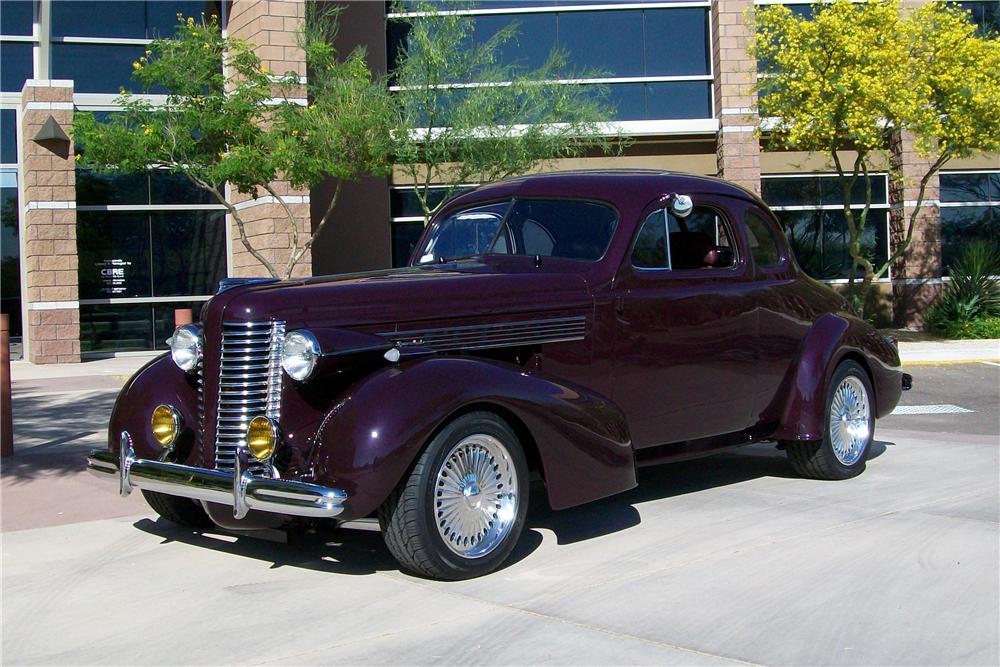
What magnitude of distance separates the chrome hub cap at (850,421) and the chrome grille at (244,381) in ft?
13.0

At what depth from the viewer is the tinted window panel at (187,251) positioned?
20.1 m

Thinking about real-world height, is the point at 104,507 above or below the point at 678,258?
below

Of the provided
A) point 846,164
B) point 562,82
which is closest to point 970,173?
point 846,164

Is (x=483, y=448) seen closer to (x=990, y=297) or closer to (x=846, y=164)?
(x=990, y=297)

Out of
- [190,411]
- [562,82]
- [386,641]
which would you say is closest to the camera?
[386,641]

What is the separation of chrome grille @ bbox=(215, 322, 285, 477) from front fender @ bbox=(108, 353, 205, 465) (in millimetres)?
287

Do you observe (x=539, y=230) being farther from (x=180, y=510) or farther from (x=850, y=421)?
(x=850, y=421)

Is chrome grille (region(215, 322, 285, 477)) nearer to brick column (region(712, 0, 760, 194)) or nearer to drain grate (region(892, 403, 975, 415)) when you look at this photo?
drain grate (region(892, 403, 975, 415))

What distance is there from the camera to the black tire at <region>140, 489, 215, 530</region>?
229 inches

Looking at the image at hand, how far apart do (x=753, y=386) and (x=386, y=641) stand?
3365 mm

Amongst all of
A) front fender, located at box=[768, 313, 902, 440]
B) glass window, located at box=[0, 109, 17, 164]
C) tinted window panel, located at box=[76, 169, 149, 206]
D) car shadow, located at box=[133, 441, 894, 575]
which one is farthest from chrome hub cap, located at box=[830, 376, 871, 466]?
glass window, located at box=[0, 109, 17, 164]

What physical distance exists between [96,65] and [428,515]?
1789cm

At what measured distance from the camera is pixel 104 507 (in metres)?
6.79

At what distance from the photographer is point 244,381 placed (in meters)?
4.83
